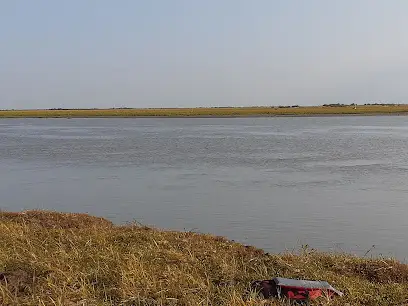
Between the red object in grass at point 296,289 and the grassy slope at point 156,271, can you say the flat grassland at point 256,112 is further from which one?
the red object in grass at point 296,289

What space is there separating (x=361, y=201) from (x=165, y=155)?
14.2 m

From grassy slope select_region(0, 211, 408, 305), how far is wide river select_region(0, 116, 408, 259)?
2523 mm

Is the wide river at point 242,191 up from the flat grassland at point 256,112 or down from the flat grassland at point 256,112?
down

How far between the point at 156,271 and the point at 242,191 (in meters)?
9.62

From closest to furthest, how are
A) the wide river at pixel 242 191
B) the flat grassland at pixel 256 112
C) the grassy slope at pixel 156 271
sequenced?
the grassy slope at pixel 156 271
the wide river at pixel 242 191
the flat grassland at pixel 256 112

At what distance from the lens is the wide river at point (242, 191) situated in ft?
34.3

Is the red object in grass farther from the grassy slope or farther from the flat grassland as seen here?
the flat grassland

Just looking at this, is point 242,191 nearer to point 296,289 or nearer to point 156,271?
point 156,271

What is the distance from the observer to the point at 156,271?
19.0 ft

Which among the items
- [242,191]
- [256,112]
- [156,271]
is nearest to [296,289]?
[156,271]

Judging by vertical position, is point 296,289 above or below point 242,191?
above

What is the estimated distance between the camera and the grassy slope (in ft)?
16.6

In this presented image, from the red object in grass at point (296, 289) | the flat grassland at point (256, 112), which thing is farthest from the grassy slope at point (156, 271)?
the flat grassland at point (256, 112)

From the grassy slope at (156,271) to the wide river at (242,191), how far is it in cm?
252
